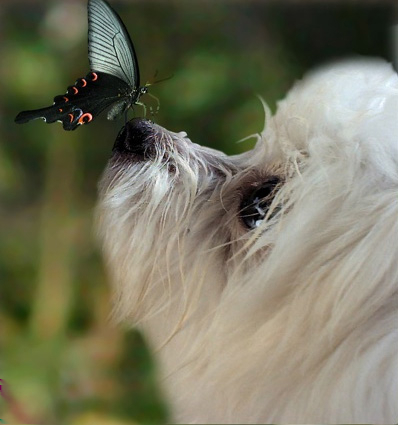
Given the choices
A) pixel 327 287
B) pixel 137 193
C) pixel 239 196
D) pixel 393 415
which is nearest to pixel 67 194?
pixel 137 193

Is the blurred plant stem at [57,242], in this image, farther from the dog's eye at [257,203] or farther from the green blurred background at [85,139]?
the dog's eye at [257,203]

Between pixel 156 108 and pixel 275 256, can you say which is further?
pixel 156 108

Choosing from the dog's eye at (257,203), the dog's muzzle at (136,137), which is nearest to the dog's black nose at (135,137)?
the dog's muzzle at (136,137)

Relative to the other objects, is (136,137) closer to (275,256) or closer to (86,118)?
(86,118)

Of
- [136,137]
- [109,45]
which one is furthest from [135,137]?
[109,45]

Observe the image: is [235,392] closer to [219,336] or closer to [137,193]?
[219,336]

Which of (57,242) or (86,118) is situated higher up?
(86,118)
